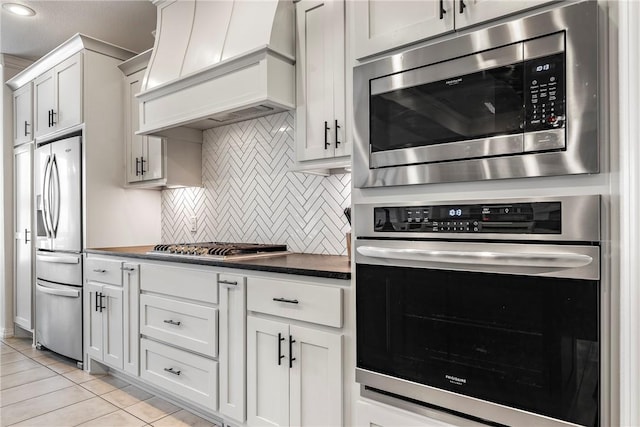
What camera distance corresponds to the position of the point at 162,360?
8.44 ft

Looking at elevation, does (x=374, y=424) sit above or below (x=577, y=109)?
below

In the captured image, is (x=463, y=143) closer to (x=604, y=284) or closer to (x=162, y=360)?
(x=604, y=284)

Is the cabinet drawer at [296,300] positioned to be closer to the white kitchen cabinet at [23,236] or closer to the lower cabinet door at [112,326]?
the lower cabinet door at [112,326]

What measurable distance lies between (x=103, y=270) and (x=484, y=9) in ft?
9.67

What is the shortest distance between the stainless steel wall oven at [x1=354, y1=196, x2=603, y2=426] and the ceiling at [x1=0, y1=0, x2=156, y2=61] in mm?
2714

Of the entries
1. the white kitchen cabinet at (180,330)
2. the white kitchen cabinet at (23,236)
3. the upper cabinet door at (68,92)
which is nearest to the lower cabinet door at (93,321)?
the white kitchen cabinet at (180,330)

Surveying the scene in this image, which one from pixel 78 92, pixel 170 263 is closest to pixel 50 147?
pixel 78 92

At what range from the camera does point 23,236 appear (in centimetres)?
409

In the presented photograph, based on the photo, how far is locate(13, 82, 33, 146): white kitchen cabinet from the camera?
158 inches

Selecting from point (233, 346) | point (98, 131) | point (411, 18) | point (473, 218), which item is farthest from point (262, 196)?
point (473, 218)

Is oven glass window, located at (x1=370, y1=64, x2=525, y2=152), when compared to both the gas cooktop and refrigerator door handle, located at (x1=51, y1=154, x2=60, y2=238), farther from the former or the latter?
refrigerator door handle, located at (x1=51, y1=154, x2=60, y2=238)

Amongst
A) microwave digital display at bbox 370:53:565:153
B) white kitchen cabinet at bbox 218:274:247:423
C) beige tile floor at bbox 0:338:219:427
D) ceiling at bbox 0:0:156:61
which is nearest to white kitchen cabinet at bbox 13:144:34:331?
beige tile floor at bbox 0:338:219:427

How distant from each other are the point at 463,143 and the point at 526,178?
23cm

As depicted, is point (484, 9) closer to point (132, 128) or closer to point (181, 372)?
point (181, 372)
